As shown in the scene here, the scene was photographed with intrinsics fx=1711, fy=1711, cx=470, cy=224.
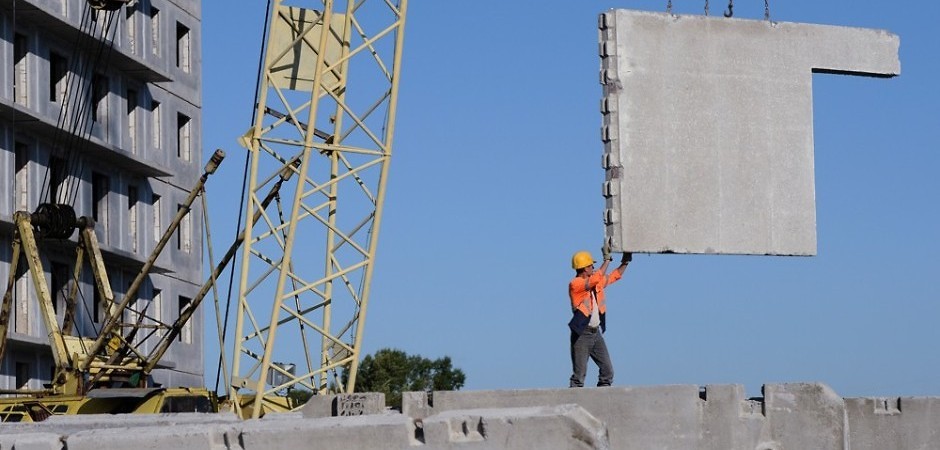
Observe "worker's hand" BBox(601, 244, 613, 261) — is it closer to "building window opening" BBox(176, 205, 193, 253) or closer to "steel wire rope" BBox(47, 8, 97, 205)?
"steel wire rope" BBox(47, 8, 97, 205)

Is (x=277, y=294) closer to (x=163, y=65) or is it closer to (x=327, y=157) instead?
(x=327, y=157)

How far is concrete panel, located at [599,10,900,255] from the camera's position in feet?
66.2

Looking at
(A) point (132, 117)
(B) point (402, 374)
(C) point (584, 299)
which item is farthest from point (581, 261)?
(B) point (402, 374)

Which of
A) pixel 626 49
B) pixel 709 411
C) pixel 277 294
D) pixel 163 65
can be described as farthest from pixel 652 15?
pixel 163 65

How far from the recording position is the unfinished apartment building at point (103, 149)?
42.7 meters

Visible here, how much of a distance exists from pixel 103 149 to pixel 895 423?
110 feet

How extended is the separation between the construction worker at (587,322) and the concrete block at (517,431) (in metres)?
4.37

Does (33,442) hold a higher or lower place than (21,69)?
lower

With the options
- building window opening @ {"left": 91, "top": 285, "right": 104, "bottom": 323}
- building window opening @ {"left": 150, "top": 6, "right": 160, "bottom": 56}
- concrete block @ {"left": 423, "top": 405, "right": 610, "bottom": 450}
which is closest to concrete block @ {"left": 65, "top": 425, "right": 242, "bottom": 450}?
concrete block @ {"left": 423, "top": 405, "right": 610, "bottom": 450}

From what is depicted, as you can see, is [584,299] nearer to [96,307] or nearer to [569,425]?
[569,425]

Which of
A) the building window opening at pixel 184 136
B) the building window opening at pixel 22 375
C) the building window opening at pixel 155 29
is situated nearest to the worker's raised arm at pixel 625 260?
the building window opening at pixel 22 375

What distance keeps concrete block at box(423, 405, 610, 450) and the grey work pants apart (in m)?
4.35

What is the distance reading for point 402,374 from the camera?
223 feet

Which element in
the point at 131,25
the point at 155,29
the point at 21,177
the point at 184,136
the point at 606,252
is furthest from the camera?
the point at 184,136
